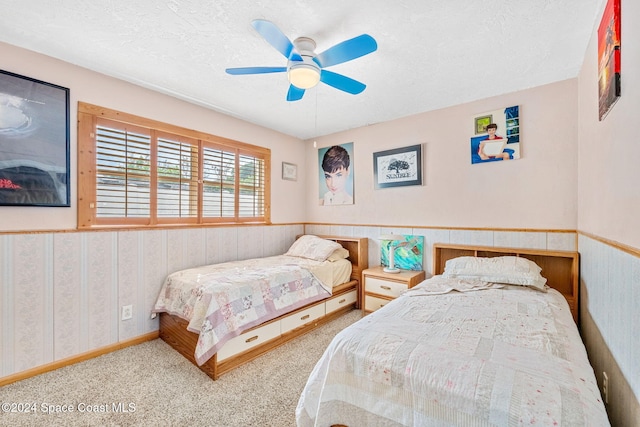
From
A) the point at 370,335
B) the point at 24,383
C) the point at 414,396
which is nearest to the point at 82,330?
the point at 24,383

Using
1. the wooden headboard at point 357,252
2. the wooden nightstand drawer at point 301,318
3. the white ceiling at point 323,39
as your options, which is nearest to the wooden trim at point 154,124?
the white ceiling at point 323,39

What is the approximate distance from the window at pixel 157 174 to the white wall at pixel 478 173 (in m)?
1.60

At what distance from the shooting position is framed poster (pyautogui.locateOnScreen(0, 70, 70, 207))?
199 centimetres

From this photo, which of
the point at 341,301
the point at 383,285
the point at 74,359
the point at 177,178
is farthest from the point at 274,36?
the point at 74,359

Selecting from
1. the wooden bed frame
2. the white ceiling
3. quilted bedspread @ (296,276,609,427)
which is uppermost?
the white ceiling

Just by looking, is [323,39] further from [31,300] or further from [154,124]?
[31,300]

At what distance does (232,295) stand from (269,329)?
51cm

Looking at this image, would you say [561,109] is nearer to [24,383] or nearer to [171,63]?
[171,63]

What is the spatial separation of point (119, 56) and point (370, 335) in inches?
107

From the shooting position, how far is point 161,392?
190cm

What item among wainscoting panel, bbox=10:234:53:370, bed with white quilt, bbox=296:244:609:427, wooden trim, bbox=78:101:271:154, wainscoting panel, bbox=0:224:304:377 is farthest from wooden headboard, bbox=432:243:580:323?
wainscoting panel, bbox=10:234:53:370

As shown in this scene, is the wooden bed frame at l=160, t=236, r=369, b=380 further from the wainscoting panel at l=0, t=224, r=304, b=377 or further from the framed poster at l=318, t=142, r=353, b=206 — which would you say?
the framed poster at l=318, t=142, r=353, b=206

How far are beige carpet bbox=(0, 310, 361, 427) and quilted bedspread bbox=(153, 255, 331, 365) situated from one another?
28 centimetres

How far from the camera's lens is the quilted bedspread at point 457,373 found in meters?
0.93
